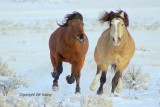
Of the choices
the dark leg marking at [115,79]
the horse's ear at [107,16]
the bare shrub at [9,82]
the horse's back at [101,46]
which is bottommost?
the bare shrub at [9,82]

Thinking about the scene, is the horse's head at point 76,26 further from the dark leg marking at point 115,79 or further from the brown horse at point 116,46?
the dark leg marking at point 115,79

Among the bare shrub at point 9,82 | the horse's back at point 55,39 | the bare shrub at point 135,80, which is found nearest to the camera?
the bare shrub at point 9,82

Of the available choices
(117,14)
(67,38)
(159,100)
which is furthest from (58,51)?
(159,100)

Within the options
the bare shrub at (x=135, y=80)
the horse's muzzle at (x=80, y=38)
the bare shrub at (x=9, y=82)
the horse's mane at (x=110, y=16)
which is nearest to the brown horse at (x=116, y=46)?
the horse's mane at (x=110, y=16)

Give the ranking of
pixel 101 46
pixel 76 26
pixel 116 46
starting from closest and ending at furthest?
1. pixel 116 46
2. pixel 76 26
3. pixel 101 46

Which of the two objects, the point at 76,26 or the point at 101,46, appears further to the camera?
the point at 101,46

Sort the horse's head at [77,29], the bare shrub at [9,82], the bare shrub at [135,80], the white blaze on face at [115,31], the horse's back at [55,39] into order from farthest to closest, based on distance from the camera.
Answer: the bare shrub at [135,80]
the horse's back at [55,39]
the bare shrub at [9,82]
the horse's head at [77,29]
the white blaze on face at [115,31]

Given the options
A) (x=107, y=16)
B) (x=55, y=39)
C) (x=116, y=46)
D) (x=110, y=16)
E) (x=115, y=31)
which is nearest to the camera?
(x=115, y=31)

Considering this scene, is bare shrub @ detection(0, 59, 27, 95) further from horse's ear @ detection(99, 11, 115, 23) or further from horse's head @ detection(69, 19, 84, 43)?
horse's ear @ detection(99, 11, 115, 23)

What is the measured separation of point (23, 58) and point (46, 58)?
0.88 meters

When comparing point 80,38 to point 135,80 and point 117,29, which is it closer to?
point 117,29

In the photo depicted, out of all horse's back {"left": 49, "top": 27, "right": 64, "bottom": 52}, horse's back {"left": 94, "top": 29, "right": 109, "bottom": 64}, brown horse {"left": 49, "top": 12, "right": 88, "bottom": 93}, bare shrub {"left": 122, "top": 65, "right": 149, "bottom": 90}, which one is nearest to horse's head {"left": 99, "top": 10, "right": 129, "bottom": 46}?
horse's back {"left": 94, "top": 29, "right": 109, "bottom": 64}

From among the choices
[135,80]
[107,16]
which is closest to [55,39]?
[107,16]

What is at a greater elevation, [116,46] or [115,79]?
[116,46]
